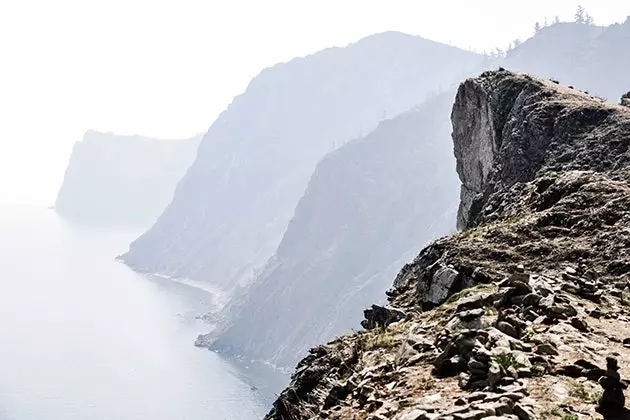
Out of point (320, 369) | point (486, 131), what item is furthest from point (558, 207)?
point (486, 131)

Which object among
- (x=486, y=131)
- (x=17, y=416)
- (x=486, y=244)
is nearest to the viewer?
(x=486, y=244)

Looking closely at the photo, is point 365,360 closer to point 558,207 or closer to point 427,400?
point 427,400

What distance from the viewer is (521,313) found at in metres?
14.9

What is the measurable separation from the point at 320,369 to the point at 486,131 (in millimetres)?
33990

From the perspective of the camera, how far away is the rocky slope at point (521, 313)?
418 inches

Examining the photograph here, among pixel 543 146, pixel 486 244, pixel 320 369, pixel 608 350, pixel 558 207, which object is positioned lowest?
pixel 320 369

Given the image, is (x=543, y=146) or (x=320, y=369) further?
(x=543, y=146)

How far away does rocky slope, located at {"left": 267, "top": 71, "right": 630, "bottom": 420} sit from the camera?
10.6 metres

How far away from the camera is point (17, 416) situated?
184250 millimetres

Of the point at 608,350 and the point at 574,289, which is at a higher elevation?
the point at 574,289

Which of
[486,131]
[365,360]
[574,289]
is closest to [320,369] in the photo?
[365,360]

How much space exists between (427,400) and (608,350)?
4.85 metres

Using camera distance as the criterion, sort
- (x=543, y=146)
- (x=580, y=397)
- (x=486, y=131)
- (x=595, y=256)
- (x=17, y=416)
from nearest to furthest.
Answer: (x=580, y=397) → (x=595, y=256) → (x=543, y=146) → (x=486, y=131) → (x=17, y=416)

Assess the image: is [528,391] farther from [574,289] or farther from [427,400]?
[574,289]
